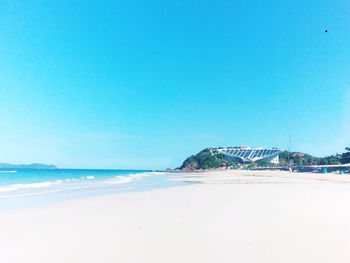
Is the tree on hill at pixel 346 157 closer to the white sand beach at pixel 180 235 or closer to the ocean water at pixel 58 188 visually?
the ocean water at pixel 58 188

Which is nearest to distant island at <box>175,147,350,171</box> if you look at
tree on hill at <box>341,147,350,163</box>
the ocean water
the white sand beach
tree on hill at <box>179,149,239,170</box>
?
tree on hill at <box>179,149,239,170</box>

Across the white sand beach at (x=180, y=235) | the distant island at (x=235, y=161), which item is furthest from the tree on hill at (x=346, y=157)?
the white sand beach at (x=180, y=235)

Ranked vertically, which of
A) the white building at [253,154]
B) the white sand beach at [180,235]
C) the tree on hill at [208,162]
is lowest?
the tree on hill at [208,162]

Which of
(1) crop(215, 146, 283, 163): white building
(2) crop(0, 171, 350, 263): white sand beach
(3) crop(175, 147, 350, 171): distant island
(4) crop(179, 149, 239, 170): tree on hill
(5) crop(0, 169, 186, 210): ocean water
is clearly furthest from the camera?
(1) crop(215, 146, 283, 163): white building

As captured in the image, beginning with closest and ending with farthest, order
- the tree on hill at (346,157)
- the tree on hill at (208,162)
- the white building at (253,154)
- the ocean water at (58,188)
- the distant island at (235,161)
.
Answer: the ocean water at (58,188) < the tree on hill at (346,157) < the distant island at (235,161) < the tree on hill at (208,162) < the white building at (253,154)

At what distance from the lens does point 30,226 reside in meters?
5.28

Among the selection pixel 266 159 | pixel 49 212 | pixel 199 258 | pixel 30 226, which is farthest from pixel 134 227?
pixel 266 159

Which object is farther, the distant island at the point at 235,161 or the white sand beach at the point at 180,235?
the distant island at the point at 235,161

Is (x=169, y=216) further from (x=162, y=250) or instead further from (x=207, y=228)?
(x=162, y=250)

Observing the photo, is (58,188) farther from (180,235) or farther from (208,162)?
(208,162)

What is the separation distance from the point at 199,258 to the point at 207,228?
1500 mm

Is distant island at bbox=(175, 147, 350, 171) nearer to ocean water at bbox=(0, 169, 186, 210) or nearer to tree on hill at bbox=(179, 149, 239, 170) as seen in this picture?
tree on hill at bbox=(179, 149, 239, 170)

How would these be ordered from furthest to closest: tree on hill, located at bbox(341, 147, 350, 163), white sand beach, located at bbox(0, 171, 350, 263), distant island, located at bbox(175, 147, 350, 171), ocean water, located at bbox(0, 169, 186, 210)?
distant island, located at bbox(175, 147, 350, 171) < tree on hill, located at bbox(341, 147, 350, 163) < ocean water, located at bbox(0, 169, 186, 210) < white sand beach, located at bbox(0, 171, 350, 263)

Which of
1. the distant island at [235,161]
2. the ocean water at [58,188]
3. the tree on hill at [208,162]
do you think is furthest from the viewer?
the tree on hill at [208,162]
